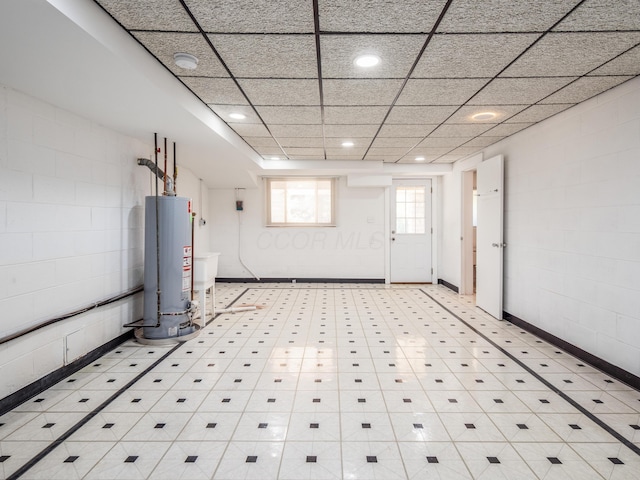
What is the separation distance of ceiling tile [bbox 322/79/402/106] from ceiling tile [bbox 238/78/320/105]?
0.44 ft

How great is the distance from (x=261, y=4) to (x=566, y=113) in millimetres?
3604

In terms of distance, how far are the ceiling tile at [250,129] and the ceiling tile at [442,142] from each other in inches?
94.6

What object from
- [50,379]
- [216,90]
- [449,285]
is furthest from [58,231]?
[449,285]

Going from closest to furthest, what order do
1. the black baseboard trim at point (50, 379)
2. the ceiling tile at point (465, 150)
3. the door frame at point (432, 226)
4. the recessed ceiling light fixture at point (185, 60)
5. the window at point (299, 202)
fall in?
the recessed ceiling light fixture at point (185, 60) < the black baseboard trim at point (50, 379) < the ceiling tile at point (465, 150) < the door frame at point (432, 226) < the window at point (299, 202)

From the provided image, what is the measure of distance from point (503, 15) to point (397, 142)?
3.21 m

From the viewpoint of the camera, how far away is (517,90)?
3.13 metres

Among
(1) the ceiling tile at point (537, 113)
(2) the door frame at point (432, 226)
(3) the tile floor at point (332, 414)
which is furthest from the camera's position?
(2) the door frame at point (432, 226)

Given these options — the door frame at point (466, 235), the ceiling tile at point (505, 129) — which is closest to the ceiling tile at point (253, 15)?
the ceiling tile at point (505, 129)

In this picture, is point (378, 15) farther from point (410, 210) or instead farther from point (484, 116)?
point (410, 210)

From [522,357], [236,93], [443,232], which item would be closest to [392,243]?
[443,232]

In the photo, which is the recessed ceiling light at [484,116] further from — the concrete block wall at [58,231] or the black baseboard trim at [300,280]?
the black baseboard trim at [300,280]

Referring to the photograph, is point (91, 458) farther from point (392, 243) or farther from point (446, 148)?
point (392, 243)

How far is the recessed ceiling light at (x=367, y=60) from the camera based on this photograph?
247 centimetres

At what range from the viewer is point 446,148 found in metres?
5.61
